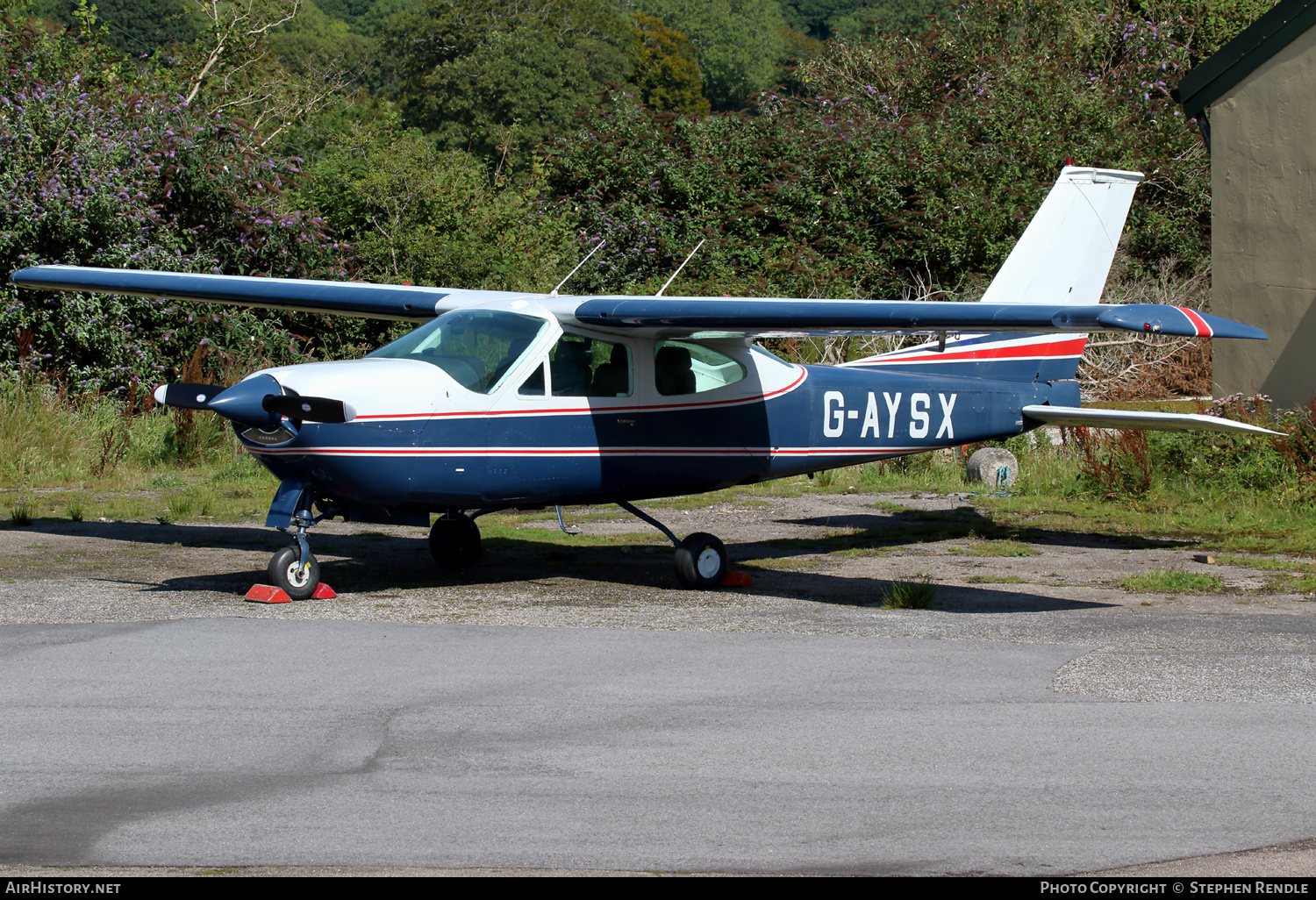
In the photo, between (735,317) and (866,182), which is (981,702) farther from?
(866,182)

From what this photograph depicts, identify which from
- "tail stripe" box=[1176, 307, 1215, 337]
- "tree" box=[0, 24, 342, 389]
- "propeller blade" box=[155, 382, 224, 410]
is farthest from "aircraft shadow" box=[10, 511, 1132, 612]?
"tree" box=[0, 24, 342, 389]

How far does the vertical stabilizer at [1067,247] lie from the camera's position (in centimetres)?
1137

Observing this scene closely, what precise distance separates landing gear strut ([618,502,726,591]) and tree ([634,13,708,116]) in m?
56.6

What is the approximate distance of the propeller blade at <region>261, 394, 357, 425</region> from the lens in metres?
7.82

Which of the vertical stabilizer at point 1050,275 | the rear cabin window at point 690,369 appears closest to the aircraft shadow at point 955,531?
the vertical stabilizer at point 1050,275

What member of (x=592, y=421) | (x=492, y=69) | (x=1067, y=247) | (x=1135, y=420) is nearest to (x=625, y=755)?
(x=592, y=421)

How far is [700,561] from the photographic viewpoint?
934cm

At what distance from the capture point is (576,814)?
4.31 m

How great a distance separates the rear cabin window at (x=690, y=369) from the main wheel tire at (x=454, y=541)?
200cm

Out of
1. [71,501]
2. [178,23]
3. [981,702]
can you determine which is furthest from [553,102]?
[981,702]

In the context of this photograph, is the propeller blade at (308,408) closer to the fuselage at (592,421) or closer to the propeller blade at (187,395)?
the fuselage at (592,421)

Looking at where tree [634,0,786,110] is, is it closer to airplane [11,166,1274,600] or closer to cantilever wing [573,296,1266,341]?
airplane [11,166,1274,600]

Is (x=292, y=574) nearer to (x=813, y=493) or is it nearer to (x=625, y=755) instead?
(x=625, y=755)

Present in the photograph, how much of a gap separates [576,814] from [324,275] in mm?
17333
